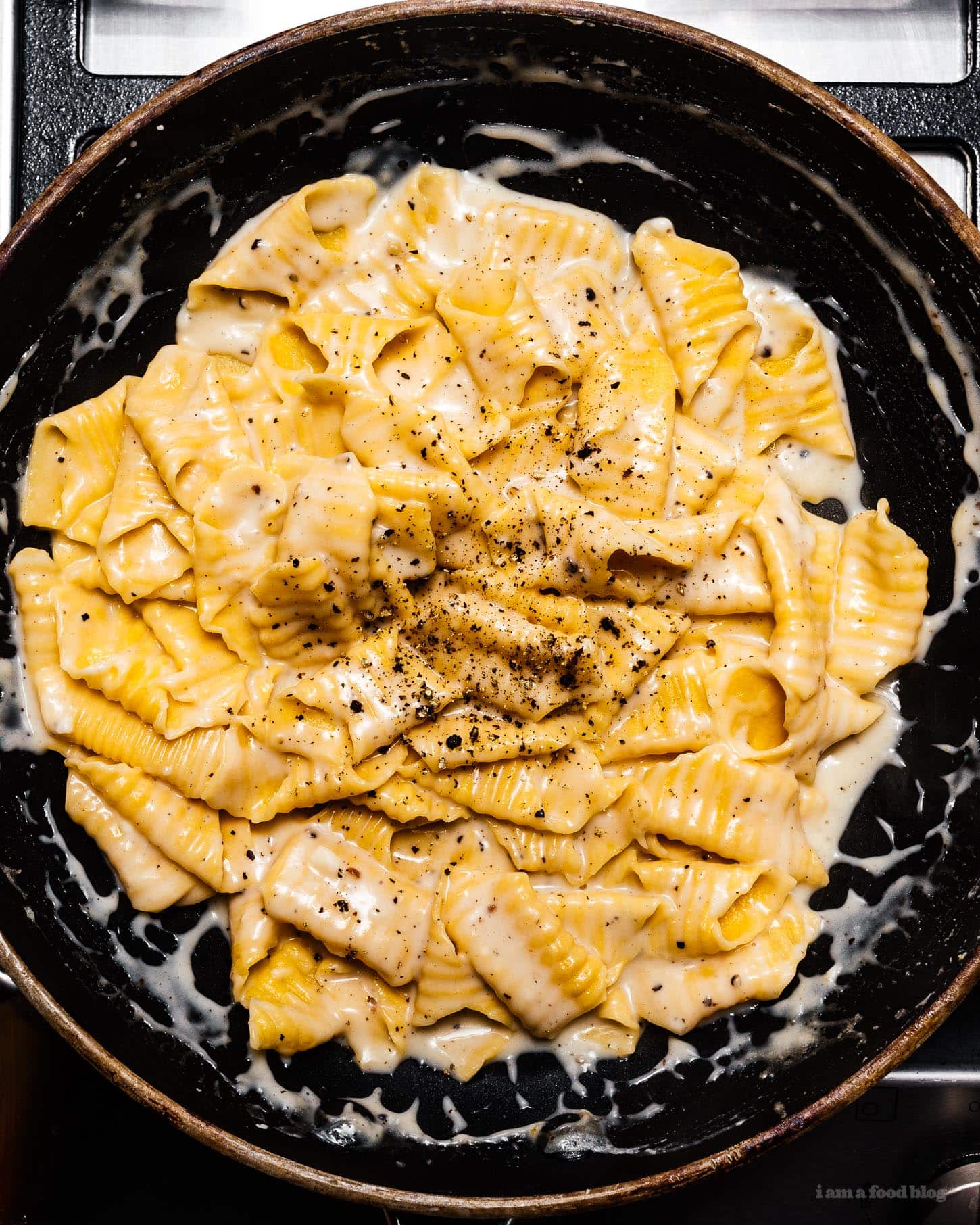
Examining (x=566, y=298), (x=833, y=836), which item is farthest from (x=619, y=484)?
(x=833, y=836)

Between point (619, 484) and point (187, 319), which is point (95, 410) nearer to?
point (187, 319)

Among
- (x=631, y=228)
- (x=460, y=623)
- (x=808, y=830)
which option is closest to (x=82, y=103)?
(x=631, y=228)

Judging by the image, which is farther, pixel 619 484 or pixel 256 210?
pixel 256 210

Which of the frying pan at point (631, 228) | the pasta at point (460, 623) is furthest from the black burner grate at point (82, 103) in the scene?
the pasta at point (460, 623)

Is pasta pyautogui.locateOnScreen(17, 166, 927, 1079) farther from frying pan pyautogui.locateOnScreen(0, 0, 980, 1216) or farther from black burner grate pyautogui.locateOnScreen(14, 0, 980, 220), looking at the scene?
black burner grate pyautogui.locateOnScreen(14, 0, 980, 220)

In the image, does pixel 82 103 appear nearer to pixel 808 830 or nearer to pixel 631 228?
pixel 631 228

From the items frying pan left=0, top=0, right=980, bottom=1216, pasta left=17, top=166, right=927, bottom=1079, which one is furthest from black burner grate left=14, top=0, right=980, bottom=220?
pasta left=17, top=166, right=927, bottom=1079
